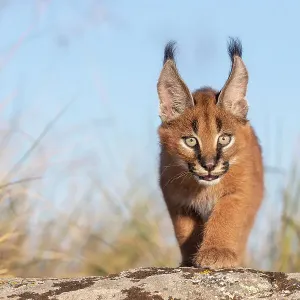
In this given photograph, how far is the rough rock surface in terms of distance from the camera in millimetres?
5105

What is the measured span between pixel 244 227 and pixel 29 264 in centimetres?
297

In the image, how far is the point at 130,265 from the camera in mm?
10141

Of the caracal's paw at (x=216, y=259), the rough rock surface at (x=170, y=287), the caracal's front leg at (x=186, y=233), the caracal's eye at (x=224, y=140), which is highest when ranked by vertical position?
the caracal's eye at (x=224, y=140)

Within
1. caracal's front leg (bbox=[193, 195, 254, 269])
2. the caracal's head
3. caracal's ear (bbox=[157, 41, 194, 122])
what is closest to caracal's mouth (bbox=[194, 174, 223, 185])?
the caracal's head

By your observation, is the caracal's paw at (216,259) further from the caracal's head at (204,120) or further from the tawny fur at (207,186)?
the caracal's head at (204,120)

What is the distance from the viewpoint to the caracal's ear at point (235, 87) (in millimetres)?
7312

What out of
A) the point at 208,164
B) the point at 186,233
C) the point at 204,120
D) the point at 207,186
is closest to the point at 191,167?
the point at 208,164

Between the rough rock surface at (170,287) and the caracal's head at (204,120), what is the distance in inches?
62.7

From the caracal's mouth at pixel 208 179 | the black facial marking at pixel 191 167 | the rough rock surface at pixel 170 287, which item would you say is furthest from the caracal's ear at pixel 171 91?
the rough rock surface at pixel 170 287

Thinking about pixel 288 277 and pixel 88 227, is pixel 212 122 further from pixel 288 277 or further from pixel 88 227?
pixel 88 227

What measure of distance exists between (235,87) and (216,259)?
180cm

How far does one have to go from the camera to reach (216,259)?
21.3 ft

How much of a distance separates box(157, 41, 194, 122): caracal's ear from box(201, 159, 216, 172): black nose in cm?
78

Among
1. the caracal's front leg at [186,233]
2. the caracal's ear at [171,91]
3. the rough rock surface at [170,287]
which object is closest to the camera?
the rough rock surface at [170,287]
